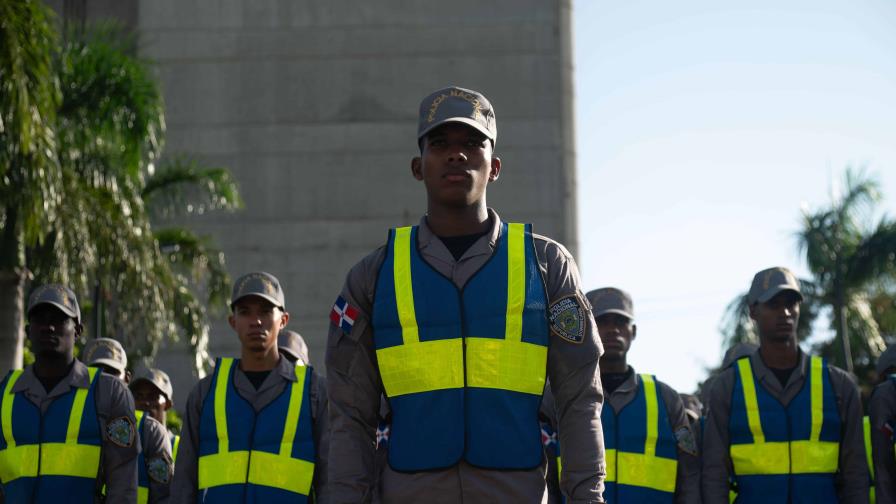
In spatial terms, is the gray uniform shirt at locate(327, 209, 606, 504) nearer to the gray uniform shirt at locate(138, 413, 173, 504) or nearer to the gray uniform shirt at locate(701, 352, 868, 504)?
the gray uniform shirt at locate(701, 352, 868, 504)

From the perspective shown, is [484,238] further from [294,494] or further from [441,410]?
[294,494]

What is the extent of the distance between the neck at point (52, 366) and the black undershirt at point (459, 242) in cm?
434

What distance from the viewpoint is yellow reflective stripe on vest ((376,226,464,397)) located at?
181 inches

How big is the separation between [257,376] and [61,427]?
1.18 metres

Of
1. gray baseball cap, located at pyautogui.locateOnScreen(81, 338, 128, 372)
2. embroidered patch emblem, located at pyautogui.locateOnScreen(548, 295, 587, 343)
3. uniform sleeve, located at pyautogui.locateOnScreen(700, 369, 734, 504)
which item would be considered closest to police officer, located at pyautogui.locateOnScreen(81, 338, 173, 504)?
gray baseball cap, located at pyautogui.locateOnScreen(81, 338, 128, 372)

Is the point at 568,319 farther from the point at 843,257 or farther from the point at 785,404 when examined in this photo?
the point at 843,257

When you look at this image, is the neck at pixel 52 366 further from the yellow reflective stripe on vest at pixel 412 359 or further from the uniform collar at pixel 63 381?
the yellow reflective stripe on vest at pixel 412 359

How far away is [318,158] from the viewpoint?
113 ft

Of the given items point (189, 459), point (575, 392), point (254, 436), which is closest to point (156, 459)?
point (189, 459)

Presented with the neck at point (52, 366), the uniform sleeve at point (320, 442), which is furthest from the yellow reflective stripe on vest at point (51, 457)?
the uniform sleeve at point (320, 442)

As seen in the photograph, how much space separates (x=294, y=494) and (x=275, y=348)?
37.6 inches

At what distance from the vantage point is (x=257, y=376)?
855 centimetres

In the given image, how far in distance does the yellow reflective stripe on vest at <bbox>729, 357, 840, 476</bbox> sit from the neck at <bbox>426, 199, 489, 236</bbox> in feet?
14.2

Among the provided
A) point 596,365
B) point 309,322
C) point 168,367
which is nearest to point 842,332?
point 309,322
